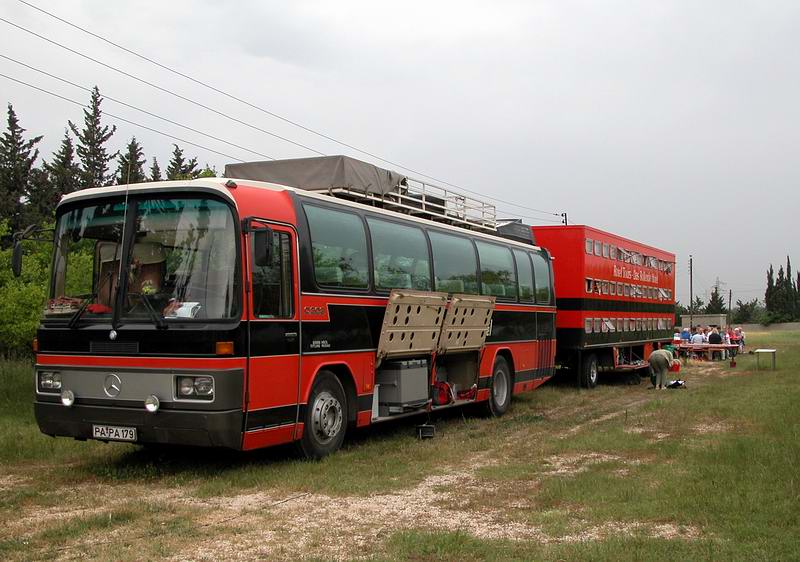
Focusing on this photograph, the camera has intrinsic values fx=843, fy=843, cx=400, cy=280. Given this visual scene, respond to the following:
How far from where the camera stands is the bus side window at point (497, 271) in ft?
48.2

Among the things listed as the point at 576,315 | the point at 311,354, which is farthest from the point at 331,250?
the point at 576,315

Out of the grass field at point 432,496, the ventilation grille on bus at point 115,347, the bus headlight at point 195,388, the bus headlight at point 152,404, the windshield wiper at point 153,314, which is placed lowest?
the grass field at point 432,496

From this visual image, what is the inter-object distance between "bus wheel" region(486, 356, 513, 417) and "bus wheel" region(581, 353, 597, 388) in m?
5.55

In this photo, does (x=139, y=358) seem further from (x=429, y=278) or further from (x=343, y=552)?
(x=429, y=278)

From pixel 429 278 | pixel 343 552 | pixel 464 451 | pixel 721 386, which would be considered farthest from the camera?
pixel 721 386

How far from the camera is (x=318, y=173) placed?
11438 millimetres

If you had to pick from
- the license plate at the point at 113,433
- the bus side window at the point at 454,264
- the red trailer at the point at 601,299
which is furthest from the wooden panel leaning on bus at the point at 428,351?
the red trailer at the point at 601,299

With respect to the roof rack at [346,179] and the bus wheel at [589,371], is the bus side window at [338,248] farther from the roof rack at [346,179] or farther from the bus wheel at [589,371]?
the bus wheel at [589,371]

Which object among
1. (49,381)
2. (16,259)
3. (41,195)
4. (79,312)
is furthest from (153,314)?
(41,195)

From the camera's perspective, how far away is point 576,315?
20156 mm

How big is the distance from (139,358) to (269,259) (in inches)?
64.6

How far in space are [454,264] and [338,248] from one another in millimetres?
3529

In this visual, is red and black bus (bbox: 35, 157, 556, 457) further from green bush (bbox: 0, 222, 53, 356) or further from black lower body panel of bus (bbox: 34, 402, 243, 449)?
green bush (bbox: 0, 222, 53, 356)

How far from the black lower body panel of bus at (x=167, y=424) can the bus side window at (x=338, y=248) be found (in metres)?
2.24
